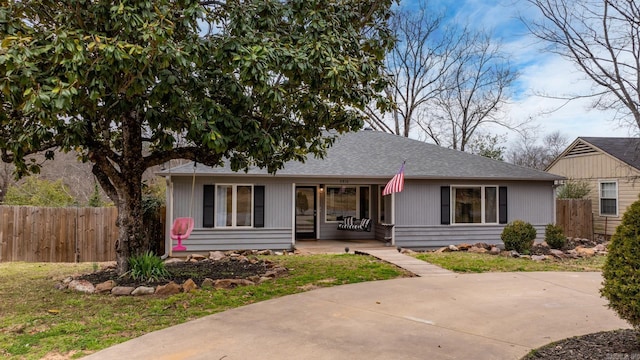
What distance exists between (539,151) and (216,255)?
3142 centimetres

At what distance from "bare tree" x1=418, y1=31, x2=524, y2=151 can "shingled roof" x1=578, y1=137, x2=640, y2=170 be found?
7.20 metres

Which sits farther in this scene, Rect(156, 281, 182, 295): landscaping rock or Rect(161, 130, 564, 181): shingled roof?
Rect(161, 130, 564, 181): shingled roof

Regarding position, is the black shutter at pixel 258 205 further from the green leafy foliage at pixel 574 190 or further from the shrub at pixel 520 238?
the green leafy foliage at pixel 574 190

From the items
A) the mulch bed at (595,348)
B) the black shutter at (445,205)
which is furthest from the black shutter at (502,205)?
the mulch bed at (595,348)

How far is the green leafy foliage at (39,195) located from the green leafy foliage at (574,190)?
19214mm

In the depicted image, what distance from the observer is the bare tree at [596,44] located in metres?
11.8

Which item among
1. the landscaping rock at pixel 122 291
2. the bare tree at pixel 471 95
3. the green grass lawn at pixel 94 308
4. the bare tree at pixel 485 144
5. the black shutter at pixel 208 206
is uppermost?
the bare tree at pixel 471 95

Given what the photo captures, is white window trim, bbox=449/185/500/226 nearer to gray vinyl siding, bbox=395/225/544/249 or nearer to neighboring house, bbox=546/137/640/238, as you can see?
gray vinyl siding, bbox=395/225/544/249

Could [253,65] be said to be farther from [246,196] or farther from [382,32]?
[246,196]

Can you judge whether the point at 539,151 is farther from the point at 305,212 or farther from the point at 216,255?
the point at 216,255

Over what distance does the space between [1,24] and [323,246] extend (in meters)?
9.03

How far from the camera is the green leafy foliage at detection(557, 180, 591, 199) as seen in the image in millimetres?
17219

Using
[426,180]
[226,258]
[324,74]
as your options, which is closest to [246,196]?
[226,258]

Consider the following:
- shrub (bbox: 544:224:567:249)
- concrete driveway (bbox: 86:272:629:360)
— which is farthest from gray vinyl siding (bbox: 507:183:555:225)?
concrete driveway (bbox: 86:272:629:360)
